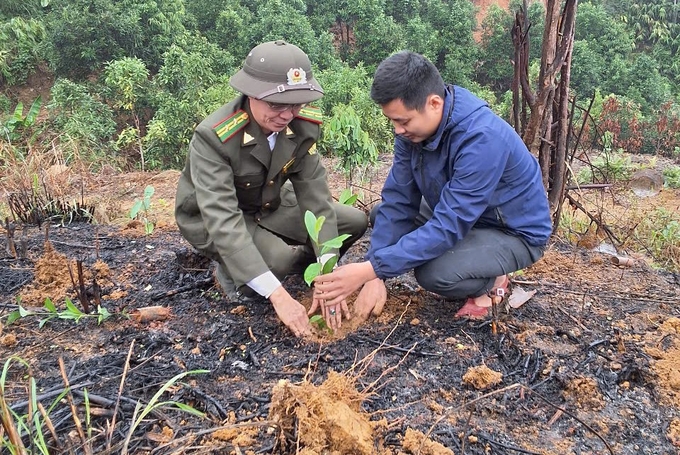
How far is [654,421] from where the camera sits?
1795 mm

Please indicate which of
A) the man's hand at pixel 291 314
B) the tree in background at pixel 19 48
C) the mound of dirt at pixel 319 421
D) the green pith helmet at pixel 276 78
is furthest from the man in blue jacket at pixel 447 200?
the tree in background at pixel 19 48

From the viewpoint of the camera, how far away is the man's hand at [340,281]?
2111 mm

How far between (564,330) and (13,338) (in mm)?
2355

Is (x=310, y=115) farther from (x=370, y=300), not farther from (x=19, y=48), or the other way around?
(x=19, y=48)

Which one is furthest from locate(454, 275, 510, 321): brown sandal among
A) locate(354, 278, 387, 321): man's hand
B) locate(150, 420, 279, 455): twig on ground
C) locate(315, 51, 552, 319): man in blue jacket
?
locate(150, 420, 279, 455): twig on ground

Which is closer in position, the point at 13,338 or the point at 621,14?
the point at 13,338

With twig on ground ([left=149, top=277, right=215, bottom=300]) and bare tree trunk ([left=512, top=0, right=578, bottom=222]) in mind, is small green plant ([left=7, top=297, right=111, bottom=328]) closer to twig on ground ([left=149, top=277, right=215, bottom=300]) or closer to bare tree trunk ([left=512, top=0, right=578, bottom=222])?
twig on ground ([left=149, top=277, right=215, bottom=300])

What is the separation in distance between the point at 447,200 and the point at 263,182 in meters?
0.98

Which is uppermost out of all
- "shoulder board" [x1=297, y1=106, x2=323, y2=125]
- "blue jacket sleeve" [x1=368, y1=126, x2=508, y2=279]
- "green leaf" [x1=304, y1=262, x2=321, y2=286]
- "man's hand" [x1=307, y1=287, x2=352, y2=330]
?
"shoulder board" [x1=297, y1=106, x2=323, y2=125]

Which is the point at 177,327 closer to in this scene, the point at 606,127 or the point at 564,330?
the point at 564,330

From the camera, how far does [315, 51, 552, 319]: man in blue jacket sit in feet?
6.88

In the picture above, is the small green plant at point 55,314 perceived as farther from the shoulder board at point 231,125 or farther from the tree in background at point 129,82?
the tree in background at point 129,82

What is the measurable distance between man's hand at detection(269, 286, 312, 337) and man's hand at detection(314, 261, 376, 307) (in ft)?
0.40

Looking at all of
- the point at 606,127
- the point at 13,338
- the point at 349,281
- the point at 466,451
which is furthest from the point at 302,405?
the point at 606,127
